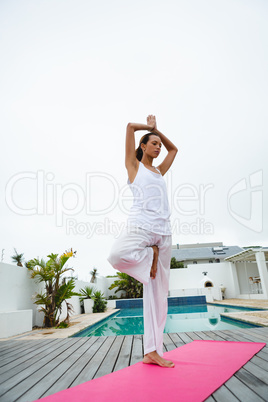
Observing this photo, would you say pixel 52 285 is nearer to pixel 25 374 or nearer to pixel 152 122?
pixel 25 374

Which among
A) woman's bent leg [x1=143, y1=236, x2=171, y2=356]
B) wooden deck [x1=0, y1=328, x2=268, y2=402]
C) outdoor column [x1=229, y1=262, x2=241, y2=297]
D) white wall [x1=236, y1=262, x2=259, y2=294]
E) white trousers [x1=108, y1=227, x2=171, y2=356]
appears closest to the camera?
wooden deck [x1=0, y1=328, x2=268, y2=402]

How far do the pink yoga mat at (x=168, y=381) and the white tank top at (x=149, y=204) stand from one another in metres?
0.96

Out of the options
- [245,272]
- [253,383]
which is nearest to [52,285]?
[253,383]

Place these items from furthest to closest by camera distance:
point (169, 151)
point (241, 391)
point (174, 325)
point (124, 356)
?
point (174, 325)
point (169, 151)
point (124, 356)
point (241, 391)

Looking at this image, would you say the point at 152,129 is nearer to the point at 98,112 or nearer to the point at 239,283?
the point at 98,112

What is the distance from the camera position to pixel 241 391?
1267 millimetres

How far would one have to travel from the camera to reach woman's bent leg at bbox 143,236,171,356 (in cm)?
188

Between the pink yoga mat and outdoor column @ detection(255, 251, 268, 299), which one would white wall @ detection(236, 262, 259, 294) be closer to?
outdoor column @ detection(255, 251, 268, 299)

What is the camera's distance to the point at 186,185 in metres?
10.4

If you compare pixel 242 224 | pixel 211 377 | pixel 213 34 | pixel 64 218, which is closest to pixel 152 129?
pixel 211 377

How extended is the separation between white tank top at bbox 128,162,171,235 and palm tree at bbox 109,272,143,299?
47.3 feet

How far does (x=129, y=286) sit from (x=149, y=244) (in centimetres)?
1509

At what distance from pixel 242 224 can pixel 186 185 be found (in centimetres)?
453

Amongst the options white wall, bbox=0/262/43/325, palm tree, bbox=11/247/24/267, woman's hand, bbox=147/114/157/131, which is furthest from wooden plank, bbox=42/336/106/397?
palm tree, bbox=11/247/24/267
